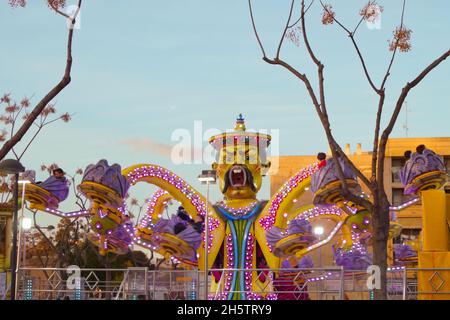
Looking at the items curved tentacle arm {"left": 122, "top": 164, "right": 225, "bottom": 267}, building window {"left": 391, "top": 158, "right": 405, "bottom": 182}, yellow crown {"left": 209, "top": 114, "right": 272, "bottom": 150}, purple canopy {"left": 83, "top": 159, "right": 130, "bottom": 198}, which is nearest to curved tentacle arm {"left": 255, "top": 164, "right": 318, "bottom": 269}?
curved tentacle arm {"left": 122, "top": 164, "right": 225, "bottom": 267}

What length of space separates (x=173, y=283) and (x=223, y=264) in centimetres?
226

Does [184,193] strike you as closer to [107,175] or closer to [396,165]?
[107,175]

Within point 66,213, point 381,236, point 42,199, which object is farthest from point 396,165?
point 381,236

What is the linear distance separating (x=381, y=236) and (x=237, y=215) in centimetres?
1119

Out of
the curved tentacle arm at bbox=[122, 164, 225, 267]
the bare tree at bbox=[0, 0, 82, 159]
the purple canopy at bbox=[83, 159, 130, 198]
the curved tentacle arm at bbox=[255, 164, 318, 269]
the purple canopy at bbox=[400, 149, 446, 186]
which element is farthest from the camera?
the curved tentacle arm at bbox=[122, 164, 225, 267]

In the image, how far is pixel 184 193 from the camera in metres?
26.4

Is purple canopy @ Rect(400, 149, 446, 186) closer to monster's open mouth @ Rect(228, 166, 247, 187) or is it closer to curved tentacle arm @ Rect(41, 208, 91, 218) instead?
monster's open mouth @ Rect(228, 166, 247, 187)

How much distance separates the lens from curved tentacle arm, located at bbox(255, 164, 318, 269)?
25375mm

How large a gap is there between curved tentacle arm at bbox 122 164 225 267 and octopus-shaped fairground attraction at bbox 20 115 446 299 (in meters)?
0.03

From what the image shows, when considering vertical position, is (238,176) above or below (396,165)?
below

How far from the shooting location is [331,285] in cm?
3184

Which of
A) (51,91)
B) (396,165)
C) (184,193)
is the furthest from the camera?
(396,165)

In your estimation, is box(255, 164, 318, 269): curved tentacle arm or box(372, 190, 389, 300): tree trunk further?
box(255, 164, 318, 269): curved tentacle arm

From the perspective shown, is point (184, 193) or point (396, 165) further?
point (396, 165)
